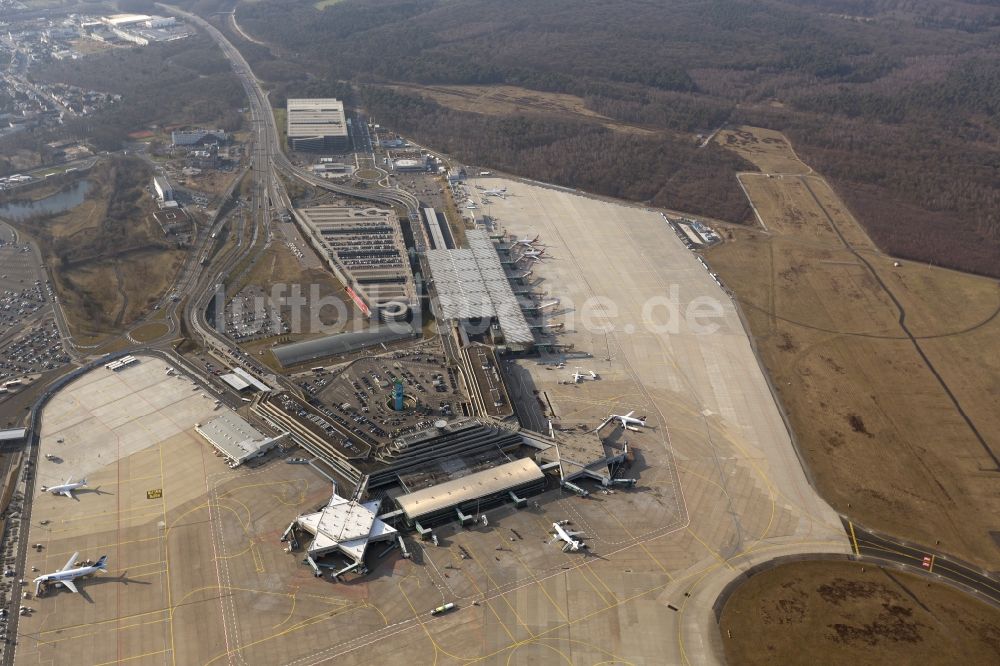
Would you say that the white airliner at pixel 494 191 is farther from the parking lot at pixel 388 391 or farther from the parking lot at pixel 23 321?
the parking lot at pixel 23 321

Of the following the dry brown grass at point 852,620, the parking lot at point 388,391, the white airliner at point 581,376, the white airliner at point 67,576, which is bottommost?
the dry brown grass at point 852,620

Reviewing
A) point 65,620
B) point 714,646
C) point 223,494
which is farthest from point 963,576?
point 65,620

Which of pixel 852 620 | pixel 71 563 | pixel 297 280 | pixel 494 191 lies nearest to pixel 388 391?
pixel 297 280

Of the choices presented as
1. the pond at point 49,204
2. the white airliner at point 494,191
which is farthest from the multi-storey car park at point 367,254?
the pond at point 49,204

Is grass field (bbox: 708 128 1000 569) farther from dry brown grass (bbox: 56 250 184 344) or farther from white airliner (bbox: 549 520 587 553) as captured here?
dry brown grass (bbox: 56 250 184 344)

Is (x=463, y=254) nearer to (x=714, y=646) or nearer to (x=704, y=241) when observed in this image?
(x=704, y=241)

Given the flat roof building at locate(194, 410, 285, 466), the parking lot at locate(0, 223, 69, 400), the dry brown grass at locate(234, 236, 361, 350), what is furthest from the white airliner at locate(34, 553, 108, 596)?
the dry brown grass at locate(234, 236, 361, 350)

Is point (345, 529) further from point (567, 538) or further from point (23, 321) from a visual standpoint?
point (23, 321)
